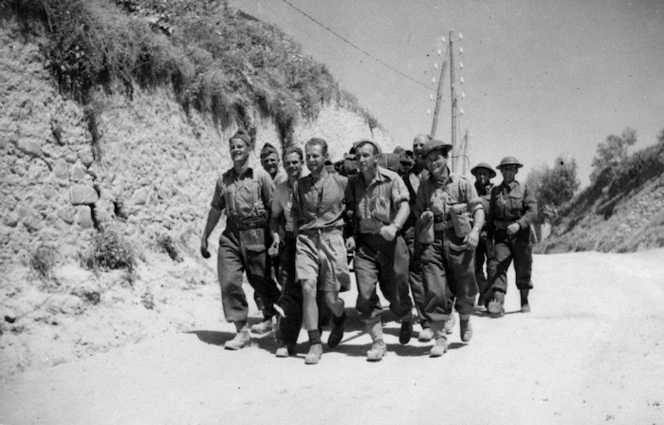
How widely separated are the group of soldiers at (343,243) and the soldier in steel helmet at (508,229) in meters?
1.94

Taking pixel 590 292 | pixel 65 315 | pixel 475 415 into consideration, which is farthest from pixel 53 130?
pixel 590 292

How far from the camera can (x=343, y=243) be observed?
6.46 m

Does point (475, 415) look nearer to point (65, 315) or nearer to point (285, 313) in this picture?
point (285, 313)

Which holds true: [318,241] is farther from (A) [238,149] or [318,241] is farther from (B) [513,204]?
(B) [513,204]

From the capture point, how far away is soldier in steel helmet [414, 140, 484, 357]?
6.50 metres

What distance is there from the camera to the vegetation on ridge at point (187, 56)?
27.5 feet

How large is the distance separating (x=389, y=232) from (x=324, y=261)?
69 centimetres

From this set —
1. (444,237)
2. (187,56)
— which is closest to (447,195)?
(444,237)

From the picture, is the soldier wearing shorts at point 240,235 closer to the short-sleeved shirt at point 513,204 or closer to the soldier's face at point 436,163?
the soldier's face at point 436,163

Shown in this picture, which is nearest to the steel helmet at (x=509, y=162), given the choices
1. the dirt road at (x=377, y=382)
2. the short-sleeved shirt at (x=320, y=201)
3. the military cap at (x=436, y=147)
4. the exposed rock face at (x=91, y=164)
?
the dirt road at (x=377, y=382)

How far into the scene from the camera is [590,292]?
9766 mm

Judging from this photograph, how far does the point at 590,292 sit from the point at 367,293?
4.91 meters

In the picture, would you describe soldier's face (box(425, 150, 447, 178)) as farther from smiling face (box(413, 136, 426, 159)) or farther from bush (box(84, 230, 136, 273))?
bush (box(84, 230, 136, 273))

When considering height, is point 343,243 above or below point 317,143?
below
